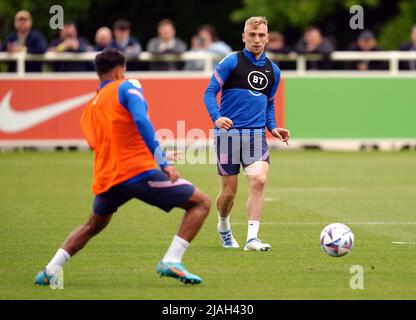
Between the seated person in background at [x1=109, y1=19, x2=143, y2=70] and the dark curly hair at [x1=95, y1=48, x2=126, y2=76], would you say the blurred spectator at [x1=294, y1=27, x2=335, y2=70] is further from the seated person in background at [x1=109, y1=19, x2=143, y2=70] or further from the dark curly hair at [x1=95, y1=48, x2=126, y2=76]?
the dark curly hair at [x1=95, y1=48, x2=126, y2=76]

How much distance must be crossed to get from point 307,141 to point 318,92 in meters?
1.06

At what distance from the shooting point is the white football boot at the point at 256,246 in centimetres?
1223

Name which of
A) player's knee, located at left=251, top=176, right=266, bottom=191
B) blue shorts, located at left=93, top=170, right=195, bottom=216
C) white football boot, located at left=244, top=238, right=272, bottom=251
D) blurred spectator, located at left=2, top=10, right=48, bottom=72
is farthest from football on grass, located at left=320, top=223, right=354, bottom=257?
blurred spectator, located at left=2, top=10, right=48, bottom=72

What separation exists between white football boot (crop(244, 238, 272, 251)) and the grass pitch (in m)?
0.10

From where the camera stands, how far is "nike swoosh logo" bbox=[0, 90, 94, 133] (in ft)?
82.7

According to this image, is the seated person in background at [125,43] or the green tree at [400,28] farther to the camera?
the green tree at [400,28]

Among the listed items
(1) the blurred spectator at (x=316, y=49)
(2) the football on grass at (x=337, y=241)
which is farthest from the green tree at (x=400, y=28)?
(2) the football on grass at (x=337, y=241)

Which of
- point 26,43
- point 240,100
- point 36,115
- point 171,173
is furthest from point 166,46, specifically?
point 171,173

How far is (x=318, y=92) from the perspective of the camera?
25969 millimetres

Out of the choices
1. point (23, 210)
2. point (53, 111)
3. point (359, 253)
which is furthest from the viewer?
point (53, 111)

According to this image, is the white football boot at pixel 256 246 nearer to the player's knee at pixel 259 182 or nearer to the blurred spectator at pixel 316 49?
the player's knee at pixel 259 182

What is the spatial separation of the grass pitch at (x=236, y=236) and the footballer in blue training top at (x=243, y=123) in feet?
1.77

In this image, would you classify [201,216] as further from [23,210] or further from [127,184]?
[23,210]
